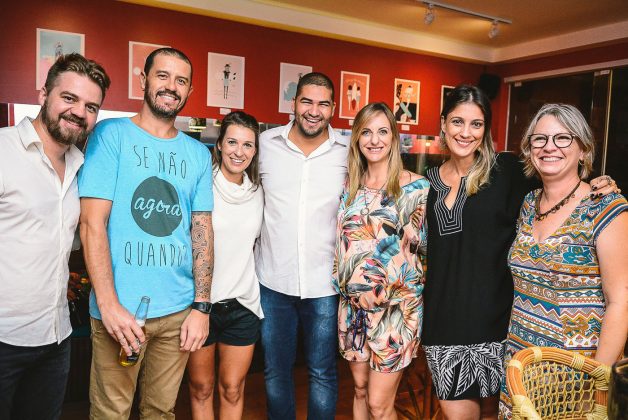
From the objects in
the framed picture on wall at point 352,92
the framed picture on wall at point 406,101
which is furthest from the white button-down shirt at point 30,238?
the framed picture on wall at point 406,101

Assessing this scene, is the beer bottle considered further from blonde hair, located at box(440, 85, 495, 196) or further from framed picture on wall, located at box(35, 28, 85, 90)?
framed picture on wall, located at box(35, 28, 85, 90)

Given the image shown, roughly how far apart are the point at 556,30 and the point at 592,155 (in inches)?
198

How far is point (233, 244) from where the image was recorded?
2076 millimetres

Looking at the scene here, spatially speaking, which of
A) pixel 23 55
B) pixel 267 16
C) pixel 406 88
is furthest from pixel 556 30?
pixel 23 55

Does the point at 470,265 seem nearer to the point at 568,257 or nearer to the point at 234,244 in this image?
the point at 568,257

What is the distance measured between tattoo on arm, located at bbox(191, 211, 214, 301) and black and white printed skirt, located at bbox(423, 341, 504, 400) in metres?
1.00

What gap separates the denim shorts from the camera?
2.05 m

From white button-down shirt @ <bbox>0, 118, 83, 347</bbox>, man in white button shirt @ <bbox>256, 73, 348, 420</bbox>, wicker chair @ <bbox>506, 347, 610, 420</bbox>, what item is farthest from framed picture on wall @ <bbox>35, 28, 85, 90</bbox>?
wicker chair @ <bbox>506, 347, 610, 420</bbox>

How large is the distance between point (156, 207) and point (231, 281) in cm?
50

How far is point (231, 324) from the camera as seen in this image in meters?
2.09

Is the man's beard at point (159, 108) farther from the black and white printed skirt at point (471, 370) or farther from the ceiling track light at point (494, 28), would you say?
the ceiling track light at point (494, 28)

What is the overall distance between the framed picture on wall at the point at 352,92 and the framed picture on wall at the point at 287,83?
1.88ft

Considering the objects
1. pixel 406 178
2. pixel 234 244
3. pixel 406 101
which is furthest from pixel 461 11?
pixel 234 244

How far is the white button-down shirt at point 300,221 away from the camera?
223 centimetres
